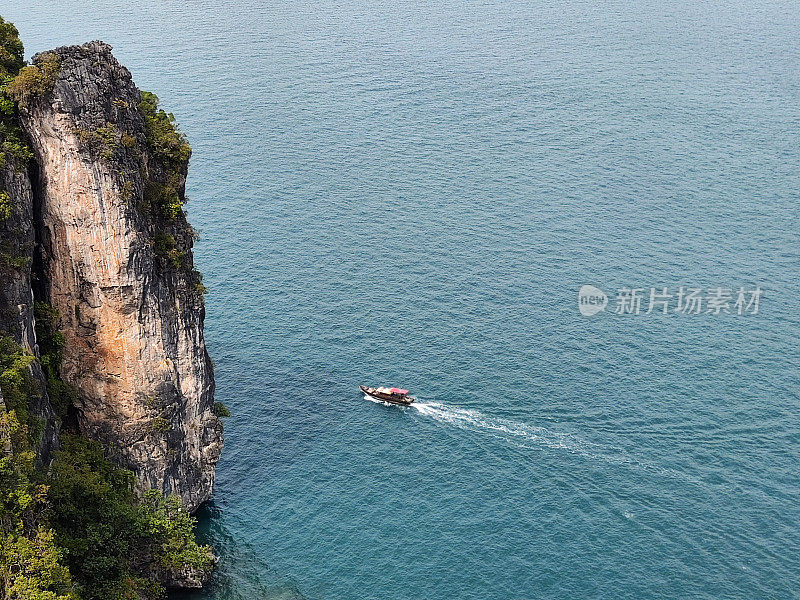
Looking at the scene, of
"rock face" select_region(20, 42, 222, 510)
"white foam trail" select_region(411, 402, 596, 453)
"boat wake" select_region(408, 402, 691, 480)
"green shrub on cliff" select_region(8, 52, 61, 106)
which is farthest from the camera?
"white foam trail" select_region(411, 402, 596, 453)

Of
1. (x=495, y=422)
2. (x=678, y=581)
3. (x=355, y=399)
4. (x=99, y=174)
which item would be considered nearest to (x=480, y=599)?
(x=678, y=581)

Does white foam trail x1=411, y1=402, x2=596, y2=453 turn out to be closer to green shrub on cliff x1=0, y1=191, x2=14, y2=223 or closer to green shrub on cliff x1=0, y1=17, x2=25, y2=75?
green shrub on cliff x1=0, y1=191, x2=14, y2=223

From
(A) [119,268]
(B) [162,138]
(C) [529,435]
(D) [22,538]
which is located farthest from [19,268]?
(C) [529,435]

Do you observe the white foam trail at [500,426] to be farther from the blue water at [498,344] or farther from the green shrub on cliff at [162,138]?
the green shrub on cliff at [162,138]

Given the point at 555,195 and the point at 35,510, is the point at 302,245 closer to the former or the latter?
the point at 555,195

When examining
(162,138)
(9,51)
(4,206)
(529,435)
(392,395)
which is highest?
(9,51)

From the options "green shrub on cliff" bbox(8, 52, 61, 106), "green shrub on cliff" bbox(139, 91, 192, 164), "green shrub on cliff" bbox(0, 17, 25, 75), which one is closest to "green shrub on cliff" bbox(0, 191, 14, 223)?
"green shrub on cliff" bbox(8, 52, 61, 106)

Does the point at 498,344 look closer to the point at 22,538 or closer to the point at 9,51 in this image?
the point at 9,51
